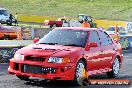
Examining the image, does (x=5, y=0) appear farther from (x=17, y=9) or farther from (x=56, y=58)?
(x=56, y=58)

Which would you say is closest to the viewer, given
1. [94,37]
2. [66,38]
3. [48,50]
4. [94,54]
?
[48,50]

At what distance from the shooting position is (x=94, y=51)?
11.4 m

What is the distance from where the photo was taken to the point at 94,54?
448 inches

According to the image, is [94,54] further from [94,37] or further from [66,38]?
[66,38]

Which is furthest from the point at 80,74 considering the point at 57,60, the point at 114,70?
the point at 114,70

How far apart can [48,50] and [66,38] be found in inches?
44.9

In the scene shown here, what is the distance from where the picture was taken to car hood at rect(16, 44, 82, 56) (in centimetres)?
1000

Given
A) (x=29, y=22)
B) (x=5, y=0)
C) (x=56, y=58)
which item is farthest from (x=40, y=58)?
(x=5, y=0)

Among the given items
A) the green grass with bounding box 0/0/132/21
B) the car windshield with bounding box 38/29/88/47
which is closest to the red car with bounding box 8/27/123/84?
the car windshield with bounding box 38/29/88/47

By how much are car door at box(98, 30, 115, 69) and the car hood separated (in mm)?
1500

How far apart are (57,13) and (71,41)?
2078 inches

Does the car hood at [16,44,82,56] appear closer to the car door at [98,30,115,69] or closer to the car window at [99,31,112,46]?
the car door at [98,30,115,69]

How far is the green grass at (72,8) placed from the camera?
207 feet

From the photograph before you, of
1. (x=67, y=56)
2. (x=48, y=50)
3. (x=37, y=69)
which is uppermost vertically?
(x=48, y=50)
